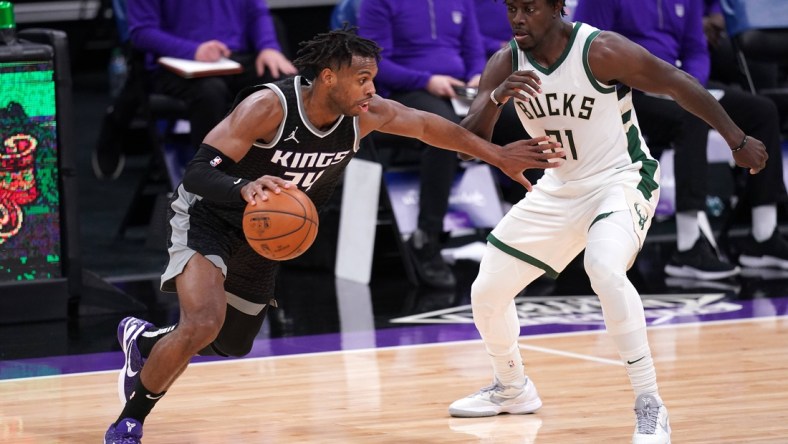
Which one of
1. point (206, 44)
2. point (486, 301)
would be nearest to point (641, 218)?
point (486, 301)

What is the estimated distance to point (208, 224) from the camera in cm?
476

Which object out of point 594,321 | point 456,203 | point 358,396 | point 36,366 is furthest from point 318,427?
point 456,203

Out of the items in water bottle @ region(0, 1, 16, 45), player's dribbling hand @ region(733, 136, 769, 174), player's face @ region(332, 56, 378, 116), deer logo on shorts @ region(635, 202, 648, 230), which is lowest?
water bottle @ region(0, 1, 16, 45)

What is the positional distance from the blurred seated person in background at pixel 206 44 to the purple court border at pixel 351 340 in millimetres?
1943

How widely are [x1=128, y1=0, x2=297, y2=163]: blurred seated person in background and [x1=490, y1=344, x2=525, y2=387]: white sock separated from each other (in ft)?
11.0

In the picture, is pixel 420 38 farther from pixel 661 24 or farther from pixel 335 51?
pixel 335 51

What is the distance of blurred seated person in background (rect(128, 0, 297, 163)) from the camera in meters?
8.02

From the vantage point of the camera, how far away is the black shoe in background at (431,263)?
7.79 m

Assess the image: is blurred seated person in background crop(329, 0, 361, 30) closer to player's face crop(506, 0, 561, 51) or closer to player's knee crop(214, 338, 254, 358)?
player's face crop(506, 0, 561, 51)

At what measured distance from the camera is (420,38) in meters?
8.12

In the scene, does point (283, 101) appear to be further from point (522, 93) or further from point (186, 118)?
point (186, 118)

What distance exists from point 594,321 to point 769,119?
202 centimetres

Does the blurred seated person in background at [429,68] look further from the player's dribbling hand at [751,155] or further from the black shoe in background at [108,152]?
the player's dribbling hand at [751,155]

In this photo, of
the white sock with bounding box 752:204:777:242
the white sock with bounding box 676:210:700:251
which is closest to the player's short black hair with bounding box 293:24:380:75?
the white sock with bounding box 676:210:700:251
